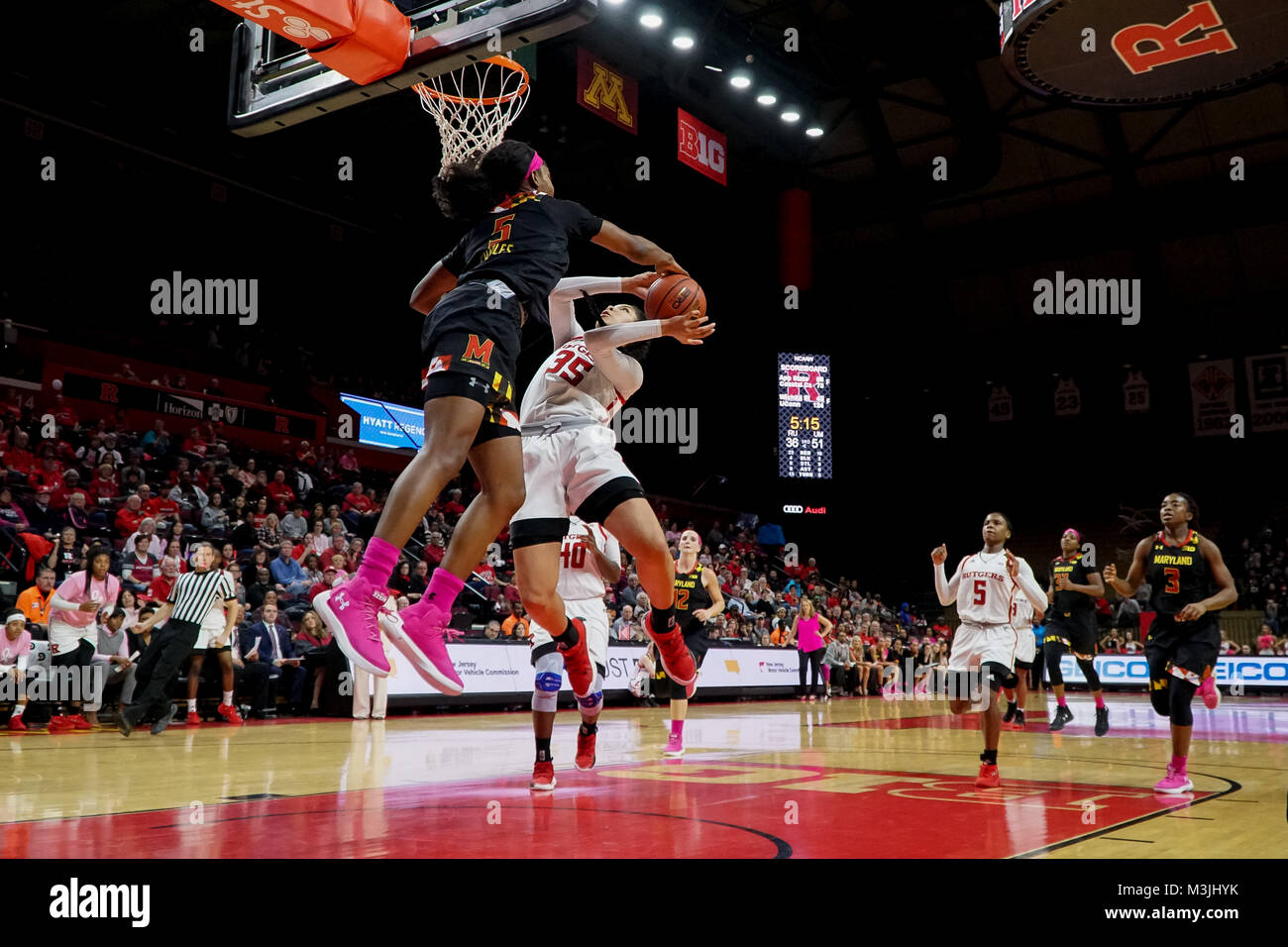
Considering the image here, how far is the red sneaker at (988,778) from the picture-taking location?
566 centimetres

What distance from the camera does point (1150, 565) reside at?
250 inches

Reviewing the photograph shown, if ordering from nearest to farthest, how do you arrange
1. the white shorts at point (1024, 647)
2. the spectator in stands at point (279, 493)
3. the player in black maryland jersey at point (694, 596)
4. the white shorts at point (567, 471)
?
the white shorts at point (567, 471) < the player in black maryland jersey at point (694, 596) < the white shorts at point (1024, 647) < the spectator in stands at point (279, 493)

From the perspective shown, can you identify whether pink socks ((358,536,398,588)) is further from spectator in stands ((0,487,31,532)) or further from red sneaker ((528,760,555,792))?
spectator in stands ((0,487,31,532))

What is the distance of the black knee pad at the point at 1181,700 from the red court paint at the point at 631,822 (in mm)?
388

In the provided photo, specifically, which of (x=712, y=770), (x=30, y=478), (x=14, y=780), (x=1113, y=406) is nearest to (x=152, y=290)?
(x=30, y=478)

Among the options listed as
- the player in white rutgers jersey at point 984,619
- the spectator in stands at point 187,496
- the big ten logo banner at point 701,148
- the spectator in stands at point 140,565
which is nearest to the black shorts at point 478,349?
the player in white rutgers jersey at point 984,619

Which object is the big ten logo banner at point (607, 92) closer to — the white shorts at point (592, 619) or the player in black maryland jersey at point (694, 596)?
the player in black maryland jersey at point (694, 596)

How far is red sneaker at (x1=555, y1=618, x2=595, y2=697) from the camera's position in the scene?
4988mm

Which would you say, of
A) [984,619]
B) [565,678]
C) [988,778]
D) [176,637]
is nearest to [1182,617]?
[984,619]

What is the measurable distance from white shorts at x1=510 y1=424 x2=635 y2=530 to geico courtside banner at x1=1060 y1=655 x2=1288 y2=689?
636 inches

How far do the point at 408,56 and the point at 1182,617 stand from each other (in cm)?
586

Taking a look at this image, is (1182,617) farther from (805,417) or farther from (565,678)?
(805,417)

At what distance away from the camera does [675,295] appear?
4297mm
